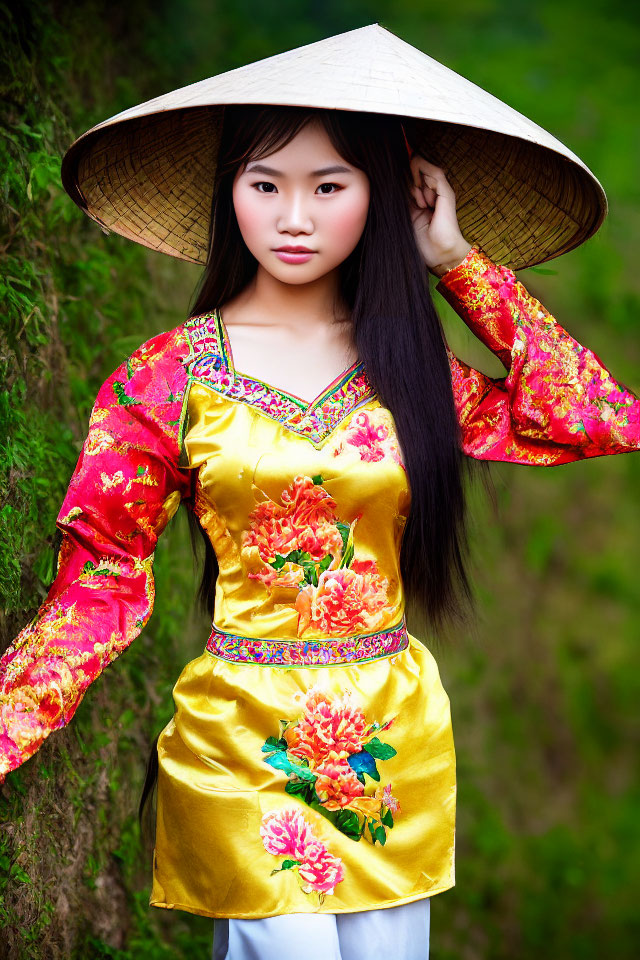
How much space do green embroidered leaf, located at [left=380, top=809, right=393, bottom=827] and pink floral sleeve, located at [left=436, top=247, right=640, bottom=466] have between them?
1.43 feet

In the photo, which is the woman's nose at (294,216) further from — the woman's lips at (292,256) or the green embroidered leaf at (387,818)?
the green embroidered leaf at (387,818)

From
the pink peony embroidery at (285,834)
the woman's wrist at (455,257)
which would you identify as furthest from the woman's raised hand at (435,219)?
the pink peony embroidery at (285,834)

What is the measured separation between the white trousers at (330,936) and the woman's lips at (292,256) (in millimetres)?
706

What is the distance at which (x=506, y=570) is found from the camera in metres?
3.18

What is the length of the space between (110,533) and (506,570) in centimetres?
187

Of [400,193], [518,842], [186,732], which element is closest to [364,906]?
[186,732]

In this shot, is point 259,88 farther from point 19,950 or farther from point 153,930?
point 153,930

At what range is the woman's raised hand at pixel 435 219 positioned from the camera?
153 centimetres

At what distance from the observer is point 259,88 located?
138cm

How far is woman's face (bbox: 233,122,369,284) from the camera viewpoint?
142cm

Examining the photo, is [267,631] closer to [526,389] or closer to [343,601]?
[343,601]

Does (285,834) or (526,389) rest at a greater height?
(526,389)

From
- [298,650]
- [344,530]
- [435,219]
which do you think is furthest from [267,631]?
[435,219]

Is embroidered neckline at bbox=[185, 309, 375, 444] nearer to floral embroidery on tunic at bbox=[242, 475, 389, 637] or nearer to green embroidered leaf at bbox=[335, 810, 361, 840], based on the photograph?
floral embroidery on tunic at bbox=[242, 475, 389, 637]
